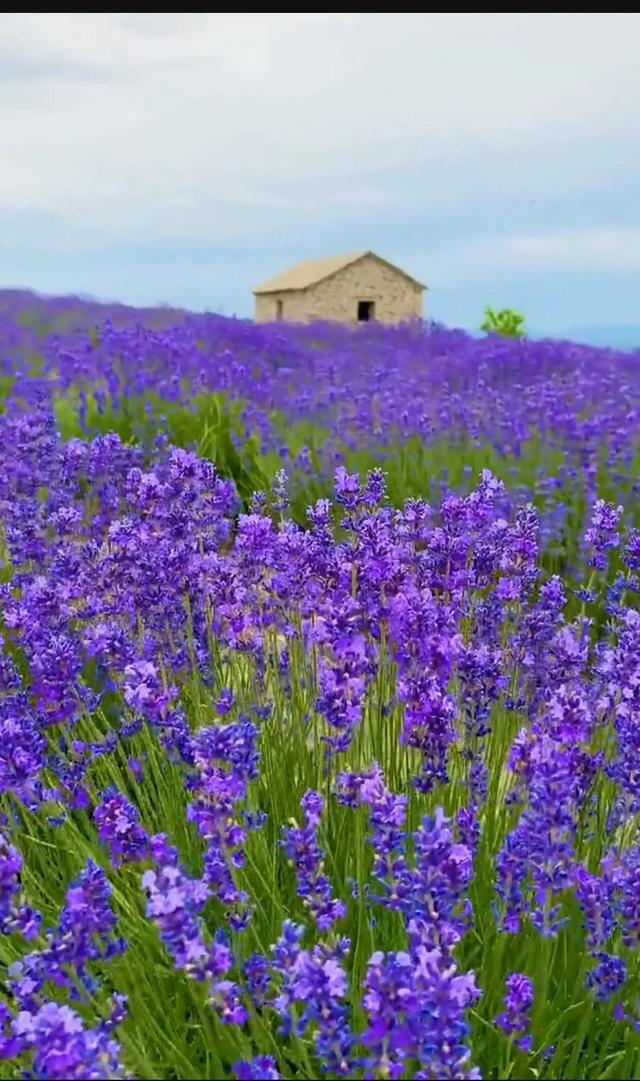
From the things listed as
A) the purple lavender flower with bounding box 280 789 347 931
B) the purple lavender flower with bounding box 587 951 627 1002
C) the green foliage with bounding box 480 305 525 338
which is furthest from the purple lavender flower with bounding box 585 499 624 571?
the green foliage with bounding box 480 305 525 338

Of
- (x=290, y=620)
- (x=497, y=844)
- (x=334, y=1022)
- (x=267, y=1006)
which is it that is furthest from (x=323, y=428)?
(x=334, y=1022)

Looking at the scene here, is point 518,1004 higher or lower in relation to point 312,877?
lower

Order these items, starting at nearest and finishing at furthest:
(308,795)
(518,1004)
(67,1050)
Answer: (67,1050) < (518,1004) < (308,795)

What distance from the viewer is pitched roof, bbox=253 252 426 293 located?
77.0 feet

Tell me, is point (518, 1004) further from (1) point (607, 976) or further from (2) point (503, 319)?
(2) point (503, 319)

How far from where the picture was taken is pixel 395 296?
24484mm

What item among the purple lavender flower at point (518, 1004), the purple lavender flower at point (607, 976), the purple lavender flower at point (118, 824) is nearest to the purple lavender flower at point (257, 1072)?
the purple lavender flower at point (518, 1004)

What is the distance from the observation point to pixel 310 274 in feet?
80.1

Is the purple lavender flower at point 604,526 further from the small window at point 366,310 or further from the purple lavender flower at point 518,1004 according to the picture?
the small window at point 366,310

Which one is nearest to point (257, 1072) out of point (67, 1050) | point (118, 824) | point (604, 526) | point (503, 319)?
point (67, 1050)

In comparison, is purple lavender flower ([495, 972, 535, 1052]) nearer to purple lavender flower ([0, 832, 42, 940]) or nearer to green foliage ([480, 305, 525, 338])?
purple lavender flower ([0, 832, 42, 940])

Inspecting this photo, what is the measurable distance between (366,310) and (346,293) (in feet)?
4.72

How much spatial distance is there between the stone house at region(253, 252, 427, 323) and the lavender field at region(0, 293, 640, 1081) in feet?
63.3

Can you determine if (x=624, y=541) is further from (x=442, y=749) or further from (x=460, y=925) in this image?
(x=460, y=925)
